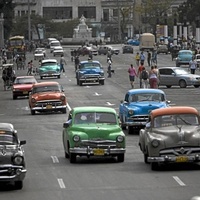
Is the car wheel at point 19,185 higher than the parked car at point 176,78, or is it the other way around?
the car wheel at point 19,185

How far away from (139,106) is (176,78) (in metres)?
27.8

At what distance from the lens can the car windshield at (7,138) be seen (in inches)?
921

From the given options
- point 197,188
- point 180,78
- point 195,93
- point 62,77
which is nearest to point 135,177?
point 197,188

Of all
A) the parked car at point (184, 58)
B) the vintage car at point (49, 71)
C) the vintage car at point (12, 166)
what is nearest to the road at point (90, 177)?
the vintage car at point (12, 166)

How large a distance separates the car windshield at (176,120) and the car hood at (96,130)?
1.52 metres

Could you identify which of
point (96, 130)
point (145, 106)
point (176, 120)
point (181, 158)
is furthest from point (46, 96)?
point (181, 158)

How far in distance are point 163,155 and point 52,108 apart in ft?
70.2

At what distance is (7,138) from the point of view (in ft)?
77.6

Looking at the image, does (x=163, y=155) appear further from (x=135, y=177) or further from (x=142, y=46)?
(x=142, y=46)

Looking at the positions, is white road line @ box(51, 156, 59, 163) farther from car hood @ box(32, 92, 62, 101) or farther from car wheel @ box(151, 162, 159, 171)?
car hood @ box(32, 92, 62, 101)

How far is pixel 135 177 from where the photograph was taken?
24.4m

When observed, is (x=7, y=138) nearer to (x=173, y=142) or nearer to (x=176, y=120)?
(x=173, y=142)

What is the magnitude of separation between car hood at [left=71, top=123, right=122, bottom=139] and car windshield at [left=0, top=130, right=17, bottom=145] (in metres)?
3.62

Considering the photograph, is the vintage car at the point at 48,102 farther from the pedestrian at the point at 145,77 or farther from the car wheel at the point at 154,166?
the car wheel at the point at 154,166
